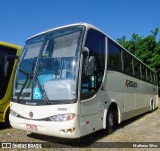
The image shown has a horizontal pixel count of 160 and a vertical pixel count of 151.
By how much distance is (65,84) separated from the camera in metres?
6.27

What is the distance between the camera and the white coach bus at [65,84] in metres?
6.18

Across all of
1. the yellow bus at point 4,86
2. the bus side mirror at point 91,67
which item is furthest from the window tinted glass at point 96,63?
the yellow bus at point 4,86

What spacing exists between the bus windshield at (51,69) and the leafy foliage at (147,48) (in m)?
25.9

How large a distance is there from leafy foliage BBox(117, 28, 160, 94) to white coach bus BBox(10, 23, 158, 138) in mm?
24368

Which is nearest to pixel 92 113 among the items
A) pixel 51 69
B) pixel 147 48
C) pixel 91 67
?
pixel 91 67

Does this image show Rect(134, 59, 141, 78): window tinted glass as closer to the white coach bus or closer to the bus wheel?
the white coach bus

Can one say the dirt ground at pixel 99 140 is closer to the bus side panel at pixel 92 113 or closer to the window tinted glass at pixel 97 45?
the bus side panel at pixel 92 113

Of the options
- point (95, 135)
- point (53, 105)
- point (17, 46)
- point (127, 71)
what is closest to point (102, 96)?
point (95, 135)

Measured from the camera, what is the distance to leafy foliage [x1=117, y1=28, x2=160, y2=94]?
3139cm

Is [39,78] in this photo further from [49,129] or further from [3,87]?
[3,87]

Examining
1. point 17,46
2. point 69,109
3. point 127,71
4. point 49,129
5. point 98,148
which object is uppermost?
point 17,46

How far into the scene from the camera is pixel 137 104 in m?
11.9

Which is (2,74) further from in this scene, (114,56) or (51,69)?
(114,56)

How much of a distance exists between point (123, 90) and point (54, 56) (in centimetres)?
405
